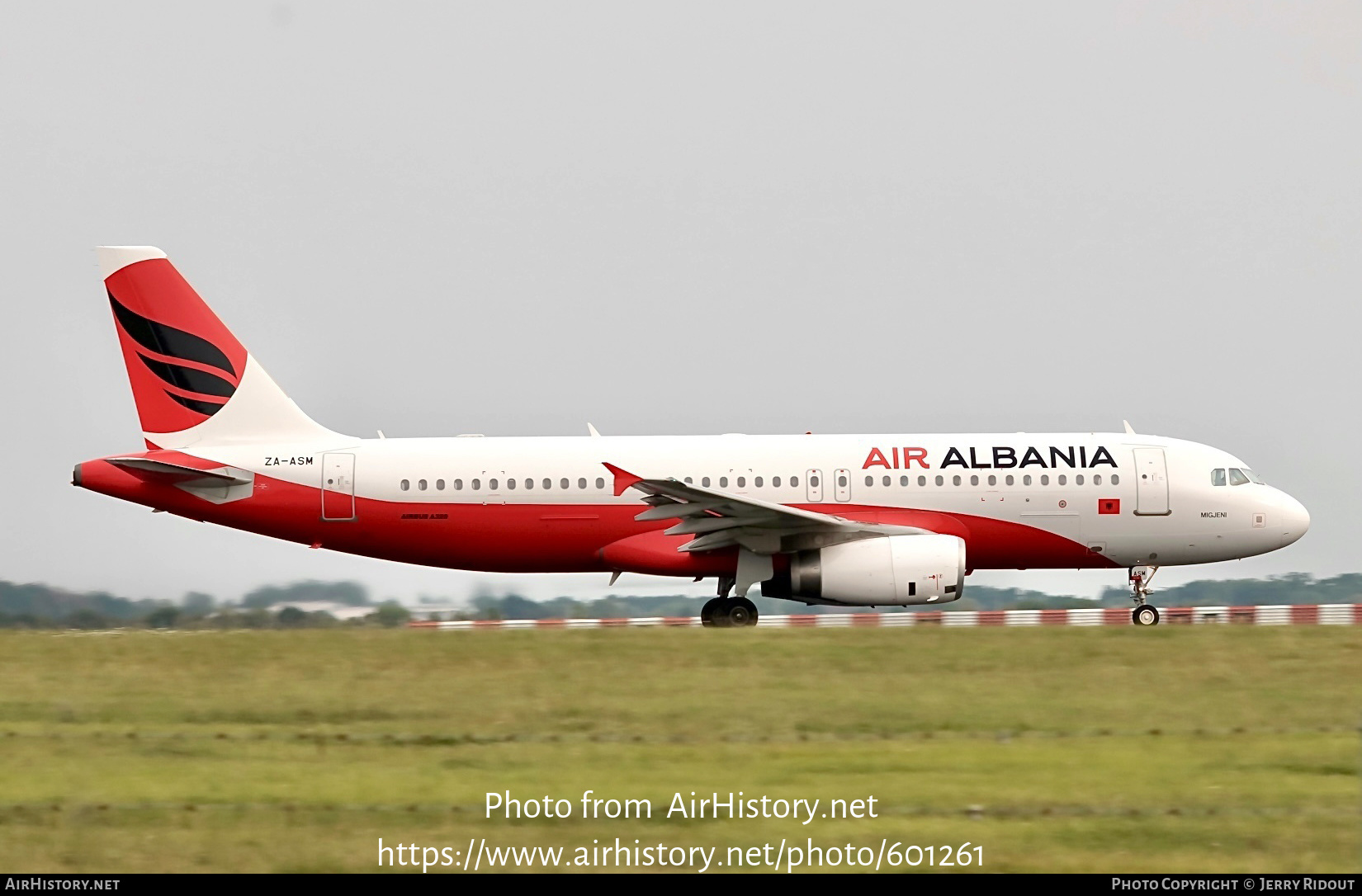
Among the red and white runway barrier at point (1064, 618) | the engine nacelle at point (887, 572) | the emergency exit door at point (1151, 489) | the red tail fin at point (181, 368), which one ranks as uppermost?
the red tail fin at point (181, 368)

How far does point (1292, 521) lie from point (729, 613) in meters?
9.81

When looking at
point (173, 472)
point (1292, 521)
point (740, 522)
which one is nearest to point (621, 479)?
point (740, 522)

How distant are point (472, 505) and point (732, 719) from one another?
1248 cm

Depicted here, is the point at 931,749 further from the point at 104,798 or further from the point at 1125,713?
the point at 104,798

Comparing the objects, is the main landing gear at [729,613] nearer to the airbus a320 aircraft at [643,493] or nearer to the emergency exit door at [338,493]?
the airbus a320 aircraft at [643,493]

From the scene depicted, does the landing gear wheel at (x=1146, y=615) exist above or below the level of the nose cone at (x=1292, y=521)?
below

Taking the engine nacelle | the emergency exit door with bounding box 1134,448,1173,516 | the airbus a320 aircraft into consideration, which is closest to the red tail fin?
the airbus a320 aircraft

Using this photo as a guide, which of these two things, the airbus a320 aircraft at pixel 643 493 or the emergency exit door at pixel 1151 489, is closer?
the airbus a320 aircraft at pixel 643 493

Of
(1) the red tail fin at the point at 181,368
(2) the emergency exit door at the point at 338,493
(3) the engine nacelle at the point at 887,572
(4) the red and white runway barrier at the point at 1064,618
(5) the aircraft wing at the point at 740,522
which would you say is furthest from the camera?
(4) the red and white runway barrier at the point at 1064,618

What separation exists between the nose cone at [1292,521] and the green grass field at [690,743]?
22.3 ft

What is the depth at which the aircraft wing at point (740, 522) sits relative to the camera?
24.2 meters

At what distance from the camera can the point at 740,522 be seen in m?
24.7

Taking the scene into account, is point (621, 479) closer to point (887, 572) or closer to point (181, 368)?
point (887, 572)

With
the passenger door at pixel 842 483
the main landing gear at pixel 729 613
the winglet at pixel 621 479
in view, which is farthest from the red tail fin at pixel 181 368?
the passenger door at pixel 842 483
